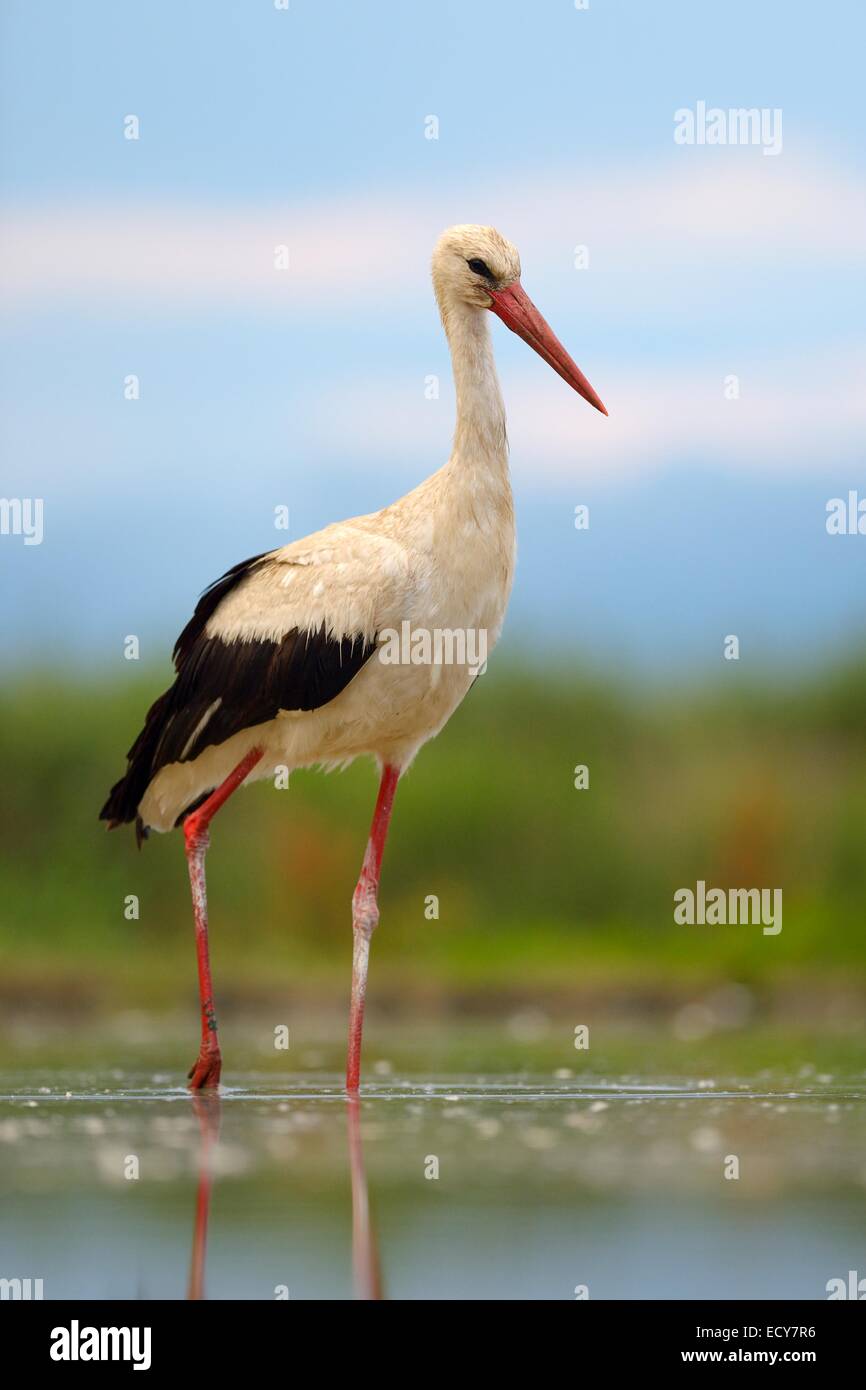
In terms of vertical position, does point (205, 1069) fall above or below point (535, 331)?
below

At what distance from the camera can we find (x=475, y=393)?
34.2ft

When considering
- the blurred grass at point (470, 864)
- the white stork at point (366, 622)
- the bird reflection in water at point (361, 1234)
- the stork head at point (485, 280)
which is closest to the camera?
the bird reflection in water at point (361, 1234)

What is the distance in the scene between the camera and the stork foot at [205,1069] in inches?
404

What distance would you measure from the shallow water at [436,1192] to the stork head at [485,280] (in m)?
3.29

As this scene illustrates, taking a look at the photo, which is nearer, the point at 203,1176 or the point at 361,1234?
the point at 361,1234

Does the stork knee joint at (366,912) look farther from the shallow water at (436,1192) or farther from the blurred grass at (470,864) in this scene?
the blurred grass at (470,864)

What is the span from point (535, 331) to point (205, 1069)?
11.6ft

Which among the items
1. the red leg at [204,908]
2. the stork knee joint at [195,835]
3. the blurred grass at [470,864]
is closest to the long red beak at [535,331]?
the red leg at [204,908]

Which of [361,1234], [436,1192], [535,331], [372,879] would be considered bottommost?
[361,1234]

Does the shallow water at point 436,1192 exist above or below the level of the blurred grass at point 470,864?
below

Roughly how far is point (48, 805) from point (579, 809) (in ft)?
13.5

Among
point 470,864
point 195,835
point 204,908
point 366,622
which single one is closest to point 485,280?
point 366,622

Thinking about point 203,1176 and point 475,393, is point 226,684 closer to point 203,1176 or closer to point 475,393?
point 475,393

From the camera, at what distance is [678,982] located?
54.6ft
